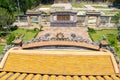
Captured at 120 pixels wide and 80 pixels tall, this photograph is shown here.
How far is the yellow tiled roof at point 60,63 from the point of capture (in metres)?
8.73

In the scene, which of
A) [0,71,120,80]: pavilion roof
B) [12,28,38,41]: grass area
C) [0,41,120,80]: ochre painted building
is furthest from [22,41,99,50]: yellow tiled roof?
[12,28,38,41]: grass area

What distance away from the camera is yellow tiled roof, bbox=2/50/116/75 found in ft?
28.7

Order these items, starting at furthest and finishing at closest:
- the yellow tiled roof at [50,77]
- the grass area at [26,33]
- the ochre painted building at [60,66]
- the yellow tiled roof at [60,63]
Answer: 1. the grass area at [26,33]
2. the yellow tiled roof at [60,63]
3. the ochre painted building at [60,66]
4. the yellow tiled roof at [50,77]

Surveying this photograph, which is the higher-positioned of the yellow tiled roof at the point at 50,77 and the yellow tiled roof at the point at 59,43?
the yellow tiled roof at the point at 59,43

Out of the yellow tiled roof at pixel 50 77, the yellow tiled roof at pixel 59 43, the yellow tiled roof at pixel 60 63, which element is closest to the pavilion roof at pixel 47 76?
the yellow tiled roof at pixel 50 77

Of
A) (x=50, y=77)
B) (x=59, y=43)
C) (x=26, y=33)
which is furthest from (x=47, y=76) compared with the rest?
(x=26, y=33)

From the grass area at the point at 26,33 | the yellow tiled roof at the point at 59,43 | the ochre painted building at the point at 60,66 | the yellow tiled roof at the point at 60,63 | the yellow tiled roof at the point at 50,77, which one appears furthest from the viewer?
the grass area at the point at 26,33

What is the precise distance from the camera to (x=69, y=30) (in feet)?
113

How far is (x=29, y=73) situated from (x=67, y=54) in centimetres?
229

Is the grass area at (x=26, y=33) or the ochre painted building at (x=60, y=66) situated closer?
the ochre painted building at (x=60, y=66)

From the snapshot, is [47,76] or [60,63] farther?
[60,63]

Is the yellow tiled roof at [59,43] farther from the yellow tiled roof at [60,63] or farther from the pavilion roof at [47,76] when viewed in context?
the pavilion roof at [47,76]

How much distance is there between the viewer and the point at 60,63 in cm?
930

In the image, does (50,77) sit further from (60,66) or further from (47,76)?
(60,66)
